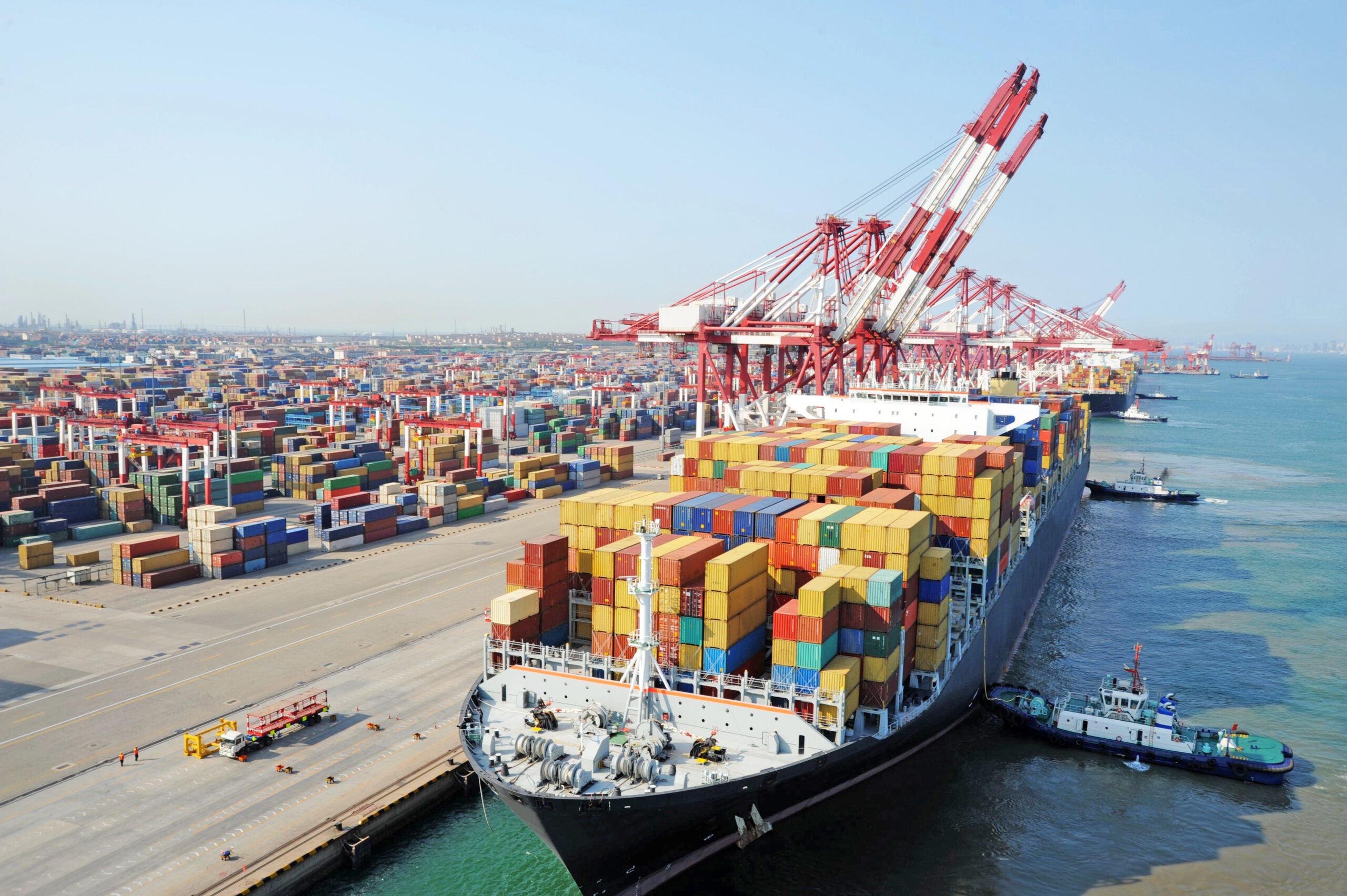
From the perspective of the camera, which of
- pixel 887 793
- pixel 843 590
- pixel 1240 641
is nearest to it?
pixel 843 590

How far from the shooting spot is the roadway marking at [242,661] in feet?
89.9

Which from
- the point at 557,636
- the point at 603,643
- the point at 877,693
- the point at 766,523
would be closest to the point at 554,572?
the point at 557,636

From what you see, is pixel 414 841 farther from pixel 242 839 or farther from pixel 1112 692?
pixel 1112 692

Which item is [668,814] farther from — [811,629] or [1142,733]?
[1142,733]

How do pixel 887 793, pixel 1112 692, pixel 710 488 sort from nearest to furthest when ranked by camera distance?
1. pixel 887 793
2. pixel 1112 692
3. pixel 710 488

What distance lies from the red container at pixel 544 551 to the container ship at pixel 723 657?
9 cm

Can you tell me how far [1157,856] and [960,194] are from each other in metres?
40.8

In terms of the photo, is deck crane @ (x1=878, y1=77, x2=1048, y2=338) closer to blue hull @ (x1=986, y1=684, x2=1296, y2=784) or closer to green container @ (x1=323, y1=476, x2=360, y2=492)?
blue hull @ (x1=986, y1=684, x2=1296, y2=784)

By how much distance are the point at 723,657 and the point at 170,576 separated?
3573 centimetres

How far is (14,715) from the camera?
93.1 ft

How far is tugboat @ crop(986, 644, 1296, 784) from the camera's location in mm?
28250

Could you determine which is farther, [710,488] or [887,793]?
[710,488]

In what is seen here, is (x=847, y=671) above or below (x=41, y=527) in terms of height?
above

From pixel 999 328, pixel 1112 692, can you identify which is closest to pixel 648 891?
pixel 1112 692
